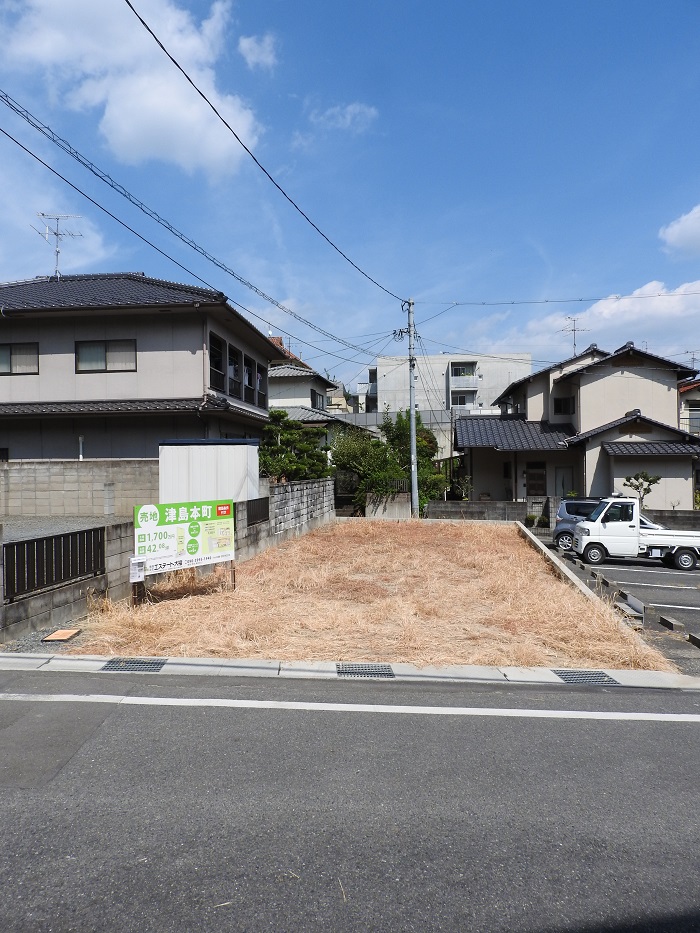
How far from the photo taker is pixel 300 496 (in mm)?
16062

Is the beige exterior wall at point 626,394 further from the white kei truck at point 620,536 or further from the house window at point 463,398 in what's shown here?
the house window at point 463,398

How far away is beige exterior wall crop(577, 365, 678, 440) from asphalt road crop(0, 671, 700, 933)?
22180mm

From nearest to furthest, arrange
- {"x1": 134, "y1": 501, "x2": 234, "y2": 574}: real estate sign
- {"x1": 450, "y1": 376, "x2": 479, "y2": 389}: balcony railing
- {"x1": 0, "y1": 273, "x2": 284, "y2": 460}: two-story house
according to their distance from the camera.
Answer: {"x1": 134, "y1": 501, "x2": 234, "y2": 574}: real estate sign, {"x1": 0, "y1": 273, "x2": 284, "y2": 460}: two-story house, {"x1": 450, "y1": 376, "x2": 479, "y2": 389}: balcony railing

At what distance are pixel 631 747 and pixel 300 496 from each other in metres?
12.7

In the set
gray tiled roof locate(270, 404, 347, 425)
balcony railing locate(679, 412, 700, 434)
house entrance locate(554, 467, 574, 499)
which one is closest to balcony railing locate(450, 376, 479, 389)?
balcony railing locate(679, 412, 700, 434)

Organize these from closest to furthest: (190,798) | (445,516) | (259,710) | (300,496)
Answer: (190,798) → (259,710) → (300,496) → (445,516)

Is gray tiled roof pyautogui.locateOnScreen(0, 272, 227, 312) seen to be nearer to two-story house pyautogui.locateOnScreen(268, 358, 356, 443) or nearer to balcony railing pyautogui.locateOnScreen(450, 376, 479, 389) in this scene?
two-story house pyautogui.locateOnScreen(268, 358, 356, 443)

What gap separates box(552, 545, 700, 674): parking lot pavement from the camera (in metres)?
6.45

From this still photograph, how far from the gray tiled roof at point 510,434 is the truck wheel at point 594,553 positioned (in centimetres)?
963

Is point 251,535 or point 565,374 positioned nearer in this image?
point 251,535

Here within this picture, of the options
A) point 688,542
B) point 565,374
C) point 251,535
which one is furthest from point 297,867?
point 565,374

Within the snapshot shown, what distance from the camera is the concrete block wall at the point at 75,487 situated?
12820 mm

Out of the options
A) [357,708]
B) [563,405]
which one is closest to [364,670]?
[357,708]

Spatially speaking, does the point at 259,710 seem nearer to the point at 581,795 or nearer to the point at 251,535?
the point at 581,795
